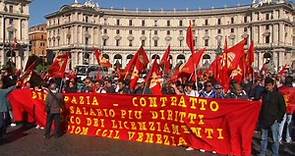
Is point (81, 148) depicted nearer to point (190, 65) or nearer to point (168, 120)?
point (168, 120)

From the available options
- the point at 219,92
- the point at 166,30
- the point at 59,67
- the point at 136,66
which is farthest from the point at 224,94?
the point at 166,30

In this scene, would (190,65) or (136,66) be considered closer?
(190,65)

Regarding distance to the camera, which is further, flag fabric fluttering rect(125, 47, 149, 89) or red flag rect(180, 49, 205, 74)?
flag fabric fluttering rect(125, 47, 149, 89)

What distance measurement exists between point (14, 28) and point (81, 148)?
8140 cm

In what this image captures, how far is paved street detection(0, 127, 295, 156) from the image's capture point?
40.1ft

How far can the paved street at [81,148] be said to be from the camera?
12.2 metres

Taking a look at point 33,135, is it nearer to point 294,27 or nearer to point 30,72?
point 30,72

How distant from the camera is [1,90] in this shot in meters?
13.5

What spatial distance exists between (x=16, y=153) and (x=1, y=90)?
2.11 meters

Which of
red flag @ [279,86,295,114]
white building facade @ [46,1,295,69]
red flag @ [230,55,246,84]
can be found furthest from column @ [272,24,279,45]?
red flag @ [279,86,295,114]

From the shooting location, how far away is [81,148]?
13.0 meters

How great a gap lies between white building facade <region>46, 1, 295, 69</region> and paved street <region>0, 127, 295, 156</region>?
319ft

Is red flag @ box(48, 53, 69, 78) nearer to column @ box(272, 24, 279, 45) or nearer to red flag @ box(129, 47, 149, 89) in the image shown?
red flag @ box(129, 47, 149, 89)

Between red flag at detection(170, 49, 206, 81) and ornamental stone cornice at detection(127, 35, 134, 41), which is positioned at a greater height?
ornamental stone cornice at detection(127, 35, 134, 41)
